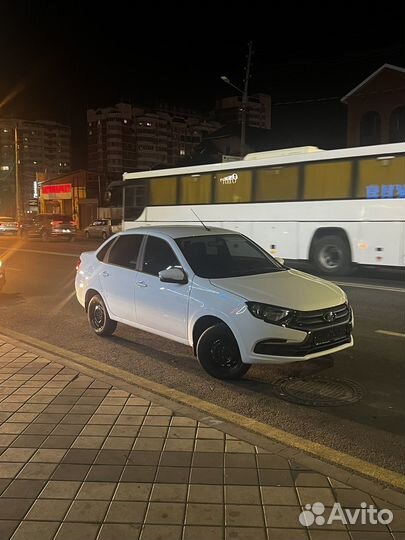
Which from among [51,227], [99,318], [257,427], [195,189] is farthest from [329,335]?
[51,227]

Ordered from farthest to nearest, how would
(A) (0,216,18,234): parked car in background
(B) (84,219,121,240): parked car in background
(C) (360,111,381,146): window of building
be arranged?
(A) (0,216,18,234): parked car in background < (C) (360,111,381,146): window of building < (B) (84,219,121,240): parked car in background

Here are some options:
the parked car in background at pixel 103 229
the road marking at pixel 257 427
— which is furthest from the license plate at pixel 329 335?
the parked car in background at pixel 103 229

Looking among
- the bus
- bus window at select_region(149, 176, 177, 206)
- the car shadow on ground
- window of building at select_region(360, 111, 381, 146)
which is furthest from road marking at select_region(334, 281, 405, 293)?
window of building at select_region(360, 111, 381, 146)

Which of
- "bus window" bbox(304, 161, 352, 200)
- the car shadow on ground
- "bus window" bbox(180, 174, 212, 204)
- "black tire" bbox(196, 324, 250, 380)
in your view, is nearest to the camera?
"black tire" bbox(196, 324, 250, 380)

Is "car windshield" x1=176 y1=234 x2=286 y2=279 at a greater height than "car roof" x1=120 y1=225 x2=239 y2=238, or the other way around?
"car roof" x1=120 y1=225 x2=239 y2=238

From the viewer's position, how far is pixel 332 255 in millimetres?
13945

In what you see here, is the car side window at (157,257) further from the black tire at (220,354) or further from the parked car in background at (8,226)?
the parked car in background at (8,226)

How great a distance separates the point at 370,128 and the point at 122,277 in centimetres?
3293

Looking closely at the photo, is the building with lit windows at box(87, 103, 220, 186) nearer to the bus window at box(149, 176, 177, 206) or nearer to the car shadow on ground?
the bus window at box(149, 176, 177, 206)

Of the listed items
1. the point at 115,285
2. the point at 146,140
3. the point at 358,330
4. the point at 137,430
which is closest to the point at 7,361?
the point at 115,285

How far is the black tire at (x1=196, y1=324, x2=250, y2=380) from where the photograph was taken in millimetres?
5301

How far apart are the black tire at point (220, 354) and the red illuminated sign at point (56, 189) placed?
52802 mm

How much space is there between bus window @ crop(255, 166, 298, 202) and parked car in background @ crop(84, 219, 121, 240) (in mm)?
17860

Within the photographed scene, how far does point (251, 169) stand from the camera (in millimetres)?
15742
